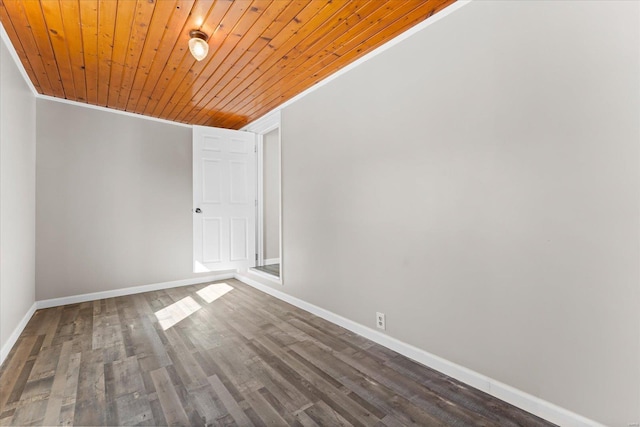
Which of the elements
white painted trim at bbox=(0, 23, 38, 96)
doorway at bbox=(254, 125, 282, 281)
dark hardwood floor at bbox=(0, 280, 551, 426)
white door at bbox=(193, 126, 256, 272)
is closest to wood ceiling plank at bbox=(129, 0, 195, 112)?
white painted trim at bbox=(0, 23, 38, 96)

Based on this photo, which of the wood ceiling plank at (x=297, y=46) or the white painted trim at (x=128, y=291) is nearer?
the wood ceiling plank at (x=297, y=46)

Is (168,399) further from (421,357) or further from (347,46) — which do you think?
(347,46)

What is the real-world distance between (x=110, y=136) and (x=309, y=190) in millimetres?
2839

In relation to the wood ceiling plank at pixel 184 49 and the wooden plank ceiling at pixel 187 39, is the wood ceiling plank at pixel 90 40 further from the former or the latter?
the wood ceiling plank at pixel 184 49

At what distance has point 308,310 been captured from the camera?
3.20 metres

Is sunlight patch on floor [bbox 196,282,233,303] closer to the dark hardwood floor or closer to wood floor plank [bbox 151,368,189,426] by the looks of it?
the dark hardwood floor

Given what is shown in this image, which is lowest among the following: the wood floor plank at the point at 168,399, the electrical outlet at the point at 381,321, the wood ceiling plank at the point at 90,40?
the wood floor plank at the point at 168,399

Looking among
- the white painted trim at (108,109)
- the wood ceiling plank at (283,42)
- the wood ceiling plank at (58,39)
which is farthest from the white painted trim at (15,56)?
the wood ceiling plank at (283,42)

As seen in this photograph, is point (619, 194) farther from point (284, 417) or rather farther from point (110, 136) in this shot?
point (110, 136)

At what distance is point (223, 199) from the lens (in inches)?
168

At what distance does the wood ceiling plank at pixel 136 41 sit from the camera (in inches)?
74.2

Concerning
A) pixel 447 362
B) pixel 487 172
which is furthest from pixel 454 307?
pixel 487 172

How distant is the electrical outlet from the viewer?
2.37 meters

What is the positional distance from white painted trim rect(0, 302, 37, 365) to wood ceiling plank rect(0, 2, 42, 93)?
7.74ft
